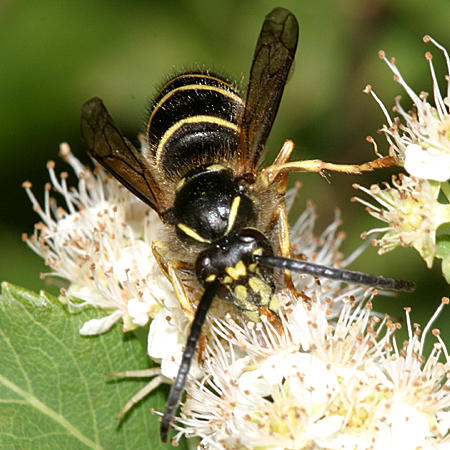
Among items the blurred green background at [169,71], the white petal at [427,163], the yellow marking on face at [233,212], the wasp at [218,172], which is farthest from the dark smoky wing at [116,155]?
the blurred green background at [169,71]

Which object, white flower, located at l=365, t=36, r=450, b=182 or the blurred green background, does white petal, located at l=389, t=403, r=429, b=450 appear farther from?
the blurred green background

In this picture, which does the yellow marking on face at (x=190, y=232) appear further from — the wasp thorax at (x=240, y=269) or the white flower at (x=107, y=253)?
the white flower at (x=107, y=253)

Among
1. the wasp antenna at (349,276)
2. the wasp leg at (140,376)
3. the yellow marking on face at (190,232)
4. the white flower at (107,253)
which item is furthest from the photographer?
the white flower at (107,253)

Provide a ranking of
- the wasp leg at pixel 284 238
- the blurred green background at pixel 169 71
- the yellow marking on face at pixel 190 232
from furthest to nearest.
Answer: the blurred green background at pixel 169 71 < the wasp leg at pixel 284 238 < the yellow marking on face at pixel 190 232

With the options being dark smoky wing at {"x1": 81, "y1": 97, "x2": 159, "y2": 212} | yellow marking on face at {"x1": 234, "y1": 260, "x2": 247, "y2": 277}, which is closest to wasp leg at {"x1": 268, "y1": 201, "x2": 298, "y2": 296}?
yellow marking on face at {"x1": 234, "y1": 260, "x2": 247, "y2": 277}

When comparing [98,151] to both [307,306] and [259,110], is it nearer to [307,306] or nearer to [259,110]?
[259,110]

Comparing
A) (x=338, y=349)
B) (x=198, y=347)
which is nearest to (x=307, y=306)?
(x=338, y=349)

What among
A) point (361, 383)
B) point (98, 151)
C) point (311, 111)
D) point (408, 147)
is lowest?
point (361, 383)
